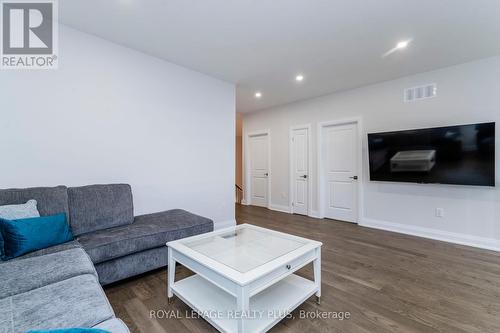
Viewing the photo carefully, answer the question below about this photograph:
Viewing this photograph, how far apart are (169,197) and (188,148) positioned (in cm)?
77

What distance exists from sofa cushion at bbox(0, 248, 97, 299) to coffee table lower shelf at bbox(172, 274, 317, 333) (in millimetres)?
699

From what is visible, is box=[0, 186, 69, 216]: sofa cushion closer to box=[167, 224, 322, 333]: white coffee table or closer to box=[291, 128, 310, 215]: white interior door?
box=[167, 224, 322, 333]: white coffee table

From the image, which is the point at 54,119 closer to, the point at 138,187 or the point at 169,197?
the point at 138,187

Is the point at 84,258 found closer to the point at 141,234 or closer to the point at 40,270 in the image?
the point at 40,270

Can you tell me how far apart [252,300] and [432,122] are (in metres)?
3.59

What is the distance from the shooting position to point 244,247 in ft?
6.25

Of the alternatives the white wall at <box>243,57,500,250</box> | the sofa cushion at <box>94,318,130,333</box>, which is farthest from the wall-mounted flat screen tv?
the sofa cushion at <box>94,318,130,333</box>

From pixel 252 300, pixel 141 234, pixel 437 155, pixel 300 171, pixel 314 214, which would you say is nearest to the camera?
pixel 252 300

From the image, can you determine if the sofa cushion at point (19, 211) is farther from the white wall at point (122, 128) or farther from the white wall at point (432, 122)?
the white wall at point (432, 122)

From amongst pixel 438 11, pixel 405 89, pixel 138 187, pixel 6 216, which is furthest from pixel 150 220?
pixel 405 89

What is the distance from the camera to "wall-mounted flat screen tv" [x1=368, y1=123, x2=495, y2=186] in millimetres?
2857

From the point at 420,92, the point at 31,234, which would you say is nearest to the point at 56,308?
the point at 31,234

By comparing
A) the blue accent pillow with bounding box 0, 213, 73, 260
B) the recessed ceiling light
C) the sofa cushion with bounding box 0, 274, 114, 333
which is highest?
the recessed ceiling light

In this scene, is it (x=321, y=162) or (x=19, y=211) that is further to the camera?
(x=321, y=162)
